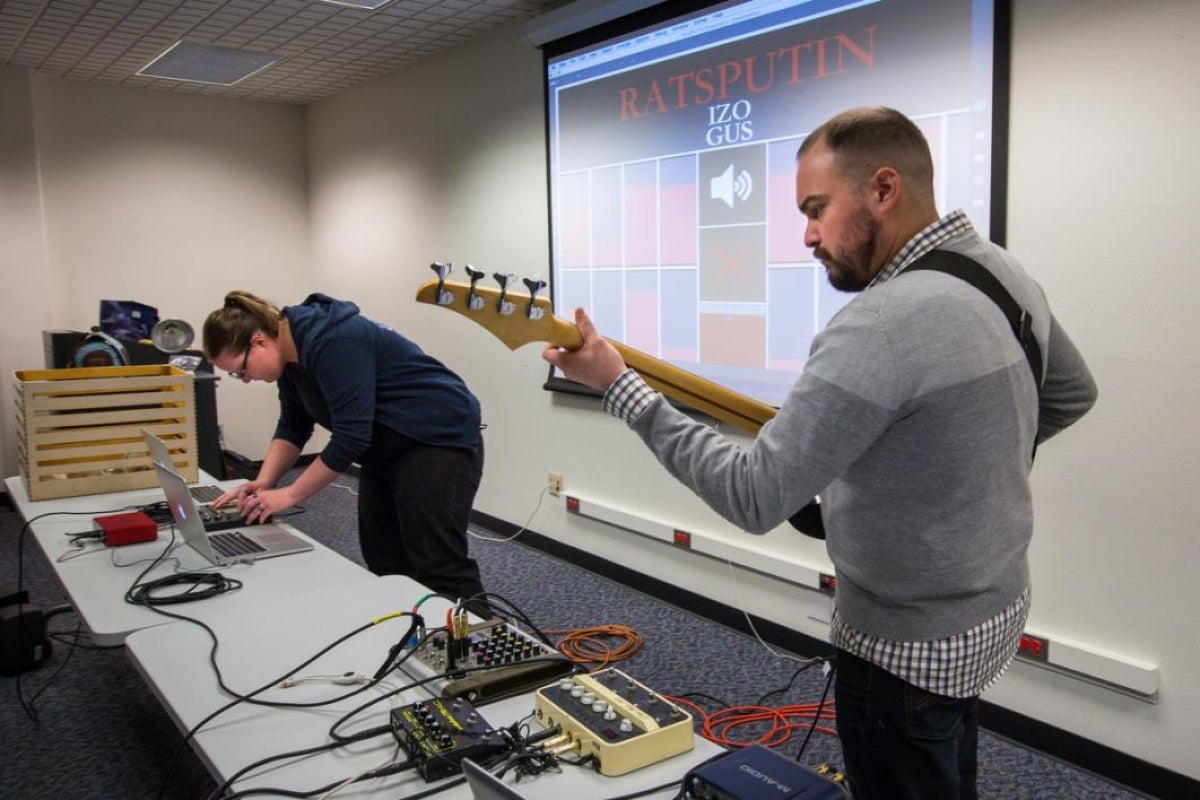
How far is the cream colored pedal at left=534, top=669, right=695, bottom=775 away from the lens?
1.04m

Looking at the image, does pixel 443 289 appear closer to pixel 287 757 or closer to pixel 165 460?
pixel 287 757

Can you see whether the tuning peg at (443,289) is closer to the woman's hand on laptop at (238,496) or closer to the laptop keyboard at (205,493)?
the woman's hand on laptop at (238,496)

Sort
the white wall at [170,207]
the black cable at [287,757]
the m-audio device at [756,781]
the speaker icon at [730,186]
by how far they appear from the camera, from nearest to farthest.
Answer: the m-audio device at [756,781] < the black cable at [287,757] < the speaker icon at [730,186] < the white wall at [170,207]

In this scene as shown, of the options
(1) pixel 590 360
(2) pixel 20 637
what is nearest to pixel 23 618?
(2) pixel 20 637

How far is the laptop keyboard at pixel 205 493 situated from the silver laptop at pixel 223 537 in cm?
30

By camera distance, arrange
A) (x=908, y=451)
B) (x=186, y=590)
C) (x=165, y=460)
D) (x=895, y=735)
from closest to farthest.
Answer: (x=908, y=451)
(x=895, y=735)
(x=186, y=590)
(x=165, y=460)

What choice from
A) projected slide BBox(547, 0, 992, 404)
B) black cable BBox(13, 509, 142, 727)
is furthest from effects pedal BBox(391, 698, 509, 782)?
projected slide BBox(547, 0, 992, 404)

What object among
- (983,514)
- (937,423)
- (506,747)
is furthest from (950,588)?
(506,747)

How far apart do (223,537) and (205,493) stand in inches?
17.4

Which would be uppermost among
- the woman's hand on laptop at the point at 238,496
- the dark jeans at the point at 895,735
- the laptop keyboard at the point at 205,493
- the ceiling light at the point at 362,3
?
the ceiling light at the point at 362,3

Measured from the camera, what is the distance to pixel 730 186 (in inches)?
115

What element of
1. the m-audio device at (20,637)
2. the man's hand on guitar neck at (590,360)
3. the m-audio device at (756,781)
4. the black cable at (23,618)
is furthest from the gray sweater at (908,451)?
the m-audio device at (20,637)

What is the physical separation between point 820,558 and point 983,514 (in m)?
1.81

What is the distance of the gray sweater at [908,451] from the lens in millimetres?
961
